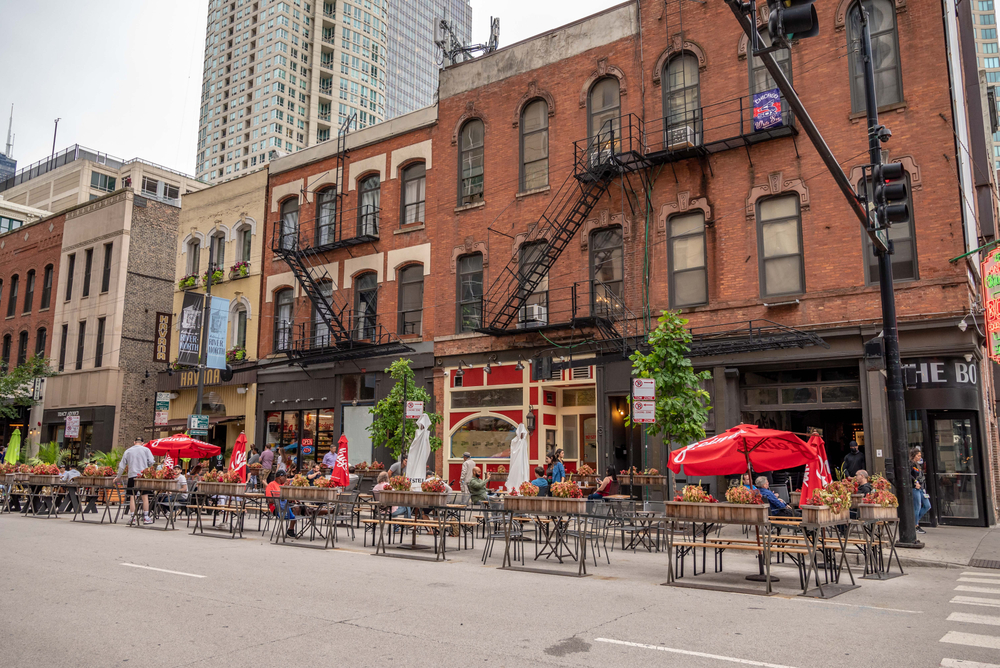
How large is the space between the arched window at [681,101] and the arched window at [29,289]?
130 feet

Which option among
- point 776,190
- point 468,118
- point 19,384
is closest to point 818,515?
point 776,190

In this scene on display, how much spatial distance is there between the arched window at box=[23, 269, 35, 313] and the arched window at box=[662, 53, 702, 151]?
1564 inches

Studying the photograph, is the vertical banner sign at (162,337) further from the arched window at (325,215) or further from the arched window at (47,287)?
the arched window at (47,287)

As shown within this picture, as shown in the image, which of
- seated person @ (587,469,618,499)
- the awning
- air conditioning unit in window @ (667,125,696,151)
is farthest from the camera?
the awning

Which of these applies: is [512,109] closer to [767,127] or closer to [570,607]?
[767,127]

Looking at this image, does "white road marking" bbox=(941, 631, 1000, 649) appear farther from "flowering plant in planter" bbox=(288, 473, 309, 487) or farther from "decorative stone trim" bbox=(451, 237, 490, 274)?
"decorative stone trim" bbox=(451, 237, 490, 274)

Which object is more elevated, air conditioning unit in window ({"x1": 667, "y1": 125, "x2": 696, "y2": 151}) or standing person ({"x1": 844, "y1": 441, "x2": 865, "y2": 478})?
air conditioning unit in window ({"x1": 667, "y1": 125, "x2": 696, "y2": 151})

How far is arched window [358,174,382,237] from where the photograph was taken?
96.0ft

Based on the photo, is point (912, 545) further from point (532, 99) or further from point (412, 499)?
point (532, 99)

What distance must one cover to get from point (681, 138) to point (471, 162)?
8258mm

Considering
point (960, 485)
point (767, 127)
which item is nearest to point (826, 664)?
point (960, 485)

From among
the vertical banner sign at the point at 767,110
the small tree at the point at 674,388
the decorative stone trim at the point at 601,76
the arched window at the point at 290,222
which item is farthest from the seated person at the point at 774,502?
the arched window at the point at 290,222

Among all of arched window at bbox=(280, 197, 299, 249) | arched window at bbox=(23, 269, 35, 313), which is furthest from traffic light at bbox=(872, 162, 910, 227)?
arched window at bbox=(23, 269, 35, 313)

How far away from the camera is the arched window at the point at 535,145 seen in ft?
82.5
